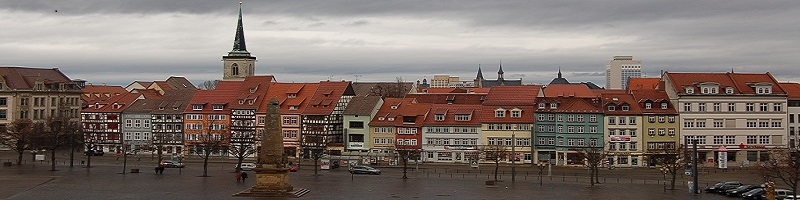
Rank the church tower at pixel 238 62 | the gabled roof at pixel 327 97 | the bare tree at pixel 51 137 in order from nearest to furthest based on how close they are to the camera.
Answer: the bare tree at pixel 51 137 → the gabled roof at pixel 327 97 → the church tower at pixel 238 62

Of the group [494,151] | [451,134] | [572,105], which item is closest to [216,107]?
[451,134]

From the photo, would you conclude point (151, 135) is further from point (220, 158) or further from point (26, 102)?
point (26, 102)

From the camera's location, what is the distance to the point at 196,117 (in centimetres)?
10475

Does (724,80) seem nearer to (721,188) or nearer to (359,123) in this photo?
(721,188)

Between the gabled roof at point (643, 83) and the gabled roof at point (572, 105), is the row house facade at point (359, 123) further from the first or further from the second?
the gabled roof at point (643, 83)

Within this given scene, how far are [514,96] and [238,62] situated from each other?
73.5 meters

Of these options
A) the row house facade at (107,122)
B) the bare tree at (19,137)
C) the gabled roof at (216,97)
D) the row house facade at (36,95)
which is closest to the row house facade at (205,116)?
the gabled roof at (216,97)

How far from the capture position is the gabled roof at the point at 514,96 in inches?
3763

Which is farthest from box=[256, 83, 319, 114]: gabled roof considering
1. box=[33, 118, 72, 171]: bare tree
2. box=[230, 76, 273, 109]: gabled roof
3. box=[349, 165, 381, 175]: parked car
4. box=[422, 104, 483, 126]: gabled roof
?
box=[349, 165, 381, 175]: parked car

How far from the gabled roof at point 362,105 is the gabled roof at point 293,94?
522 cm

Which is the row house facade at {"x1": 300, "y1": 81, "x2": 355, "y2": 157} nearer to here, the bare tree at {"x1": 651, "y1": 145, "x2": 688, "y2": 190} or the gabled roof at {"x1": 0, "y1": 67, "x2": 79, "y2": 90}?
the bare tree at {"x1": 651, "y1": 145, "x2": 688, "y2": 190}

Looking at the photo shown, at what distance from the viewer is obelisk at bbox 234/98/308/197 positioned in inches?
2114

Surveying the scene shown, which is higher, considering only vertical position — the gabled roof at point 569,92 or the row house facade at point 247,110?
the gabled roof at point 569,92

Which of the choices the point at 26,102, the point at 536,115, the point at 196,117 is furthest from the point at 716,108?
the point at 26,102
